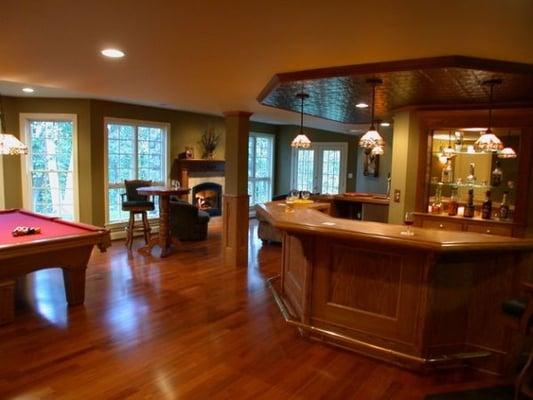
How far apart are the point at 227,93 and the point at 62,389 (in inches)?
121

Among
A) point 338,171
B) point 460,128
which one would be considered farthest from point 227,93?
point 338,171

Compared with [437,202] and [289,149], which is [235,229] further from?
[289,149]

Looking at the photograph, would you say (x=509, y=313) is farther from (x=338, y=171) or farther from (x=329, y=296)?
(x=338, y=171)

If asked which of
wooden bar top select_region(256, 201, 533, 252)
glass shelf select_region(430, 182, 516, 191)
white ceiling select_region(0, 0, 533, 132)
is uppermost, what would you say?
white ceiling select_region(0, 0, 533, 132)

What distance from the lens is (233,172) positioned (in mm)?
5422

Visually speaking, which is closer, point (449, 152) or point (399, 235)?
point (399, 235)

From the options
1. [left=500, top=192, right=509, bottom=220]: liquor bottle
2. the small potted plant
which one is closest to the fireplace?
the small potted plant

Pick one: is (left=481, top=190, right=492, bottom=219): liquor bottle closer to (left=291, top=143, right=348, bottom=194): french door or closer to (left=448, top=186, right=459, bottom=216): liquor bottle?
(left=448, top=186, right=459, bottom=216): liquor bottle

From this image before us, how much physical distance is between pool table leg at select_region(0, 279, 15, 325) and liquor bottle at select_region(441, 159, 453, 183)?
485 cm

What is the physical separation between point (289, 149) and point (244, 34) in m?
8.79

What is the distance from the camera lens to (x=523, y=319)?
237 cm

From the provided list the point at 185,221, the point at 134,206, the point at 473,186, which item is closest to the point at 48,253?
the point at 134,206

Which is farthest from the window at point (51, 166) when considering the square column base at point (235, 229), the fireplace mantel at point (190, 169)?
the square column base at point (235, 229)

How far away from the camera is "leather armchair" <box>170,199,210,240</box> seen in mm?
7004
